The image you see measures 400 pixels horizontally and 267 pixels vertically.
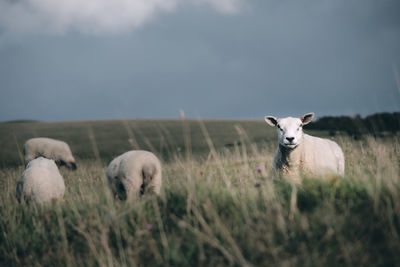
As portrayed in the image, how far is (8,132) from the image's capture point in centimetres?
2886

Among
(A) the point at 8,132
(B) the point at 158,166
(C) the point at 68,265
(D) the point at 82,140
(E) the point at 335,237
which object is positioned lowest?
(C) the point at 68,265

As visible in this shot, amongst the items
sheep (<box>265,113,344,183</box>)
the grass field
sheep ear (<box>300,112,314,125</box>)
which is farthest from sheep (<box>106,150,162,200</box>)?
sheep ear (<box>300,112,314,125</box>)

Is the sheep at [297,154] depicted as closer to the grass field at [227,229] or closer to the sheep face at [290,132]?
the sheep face at [290,132]

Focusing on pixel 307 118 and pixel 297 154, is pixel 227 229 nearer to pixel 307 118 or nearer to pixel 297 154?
pixel 297 154

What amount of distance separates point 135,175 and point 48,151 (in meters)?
10.2

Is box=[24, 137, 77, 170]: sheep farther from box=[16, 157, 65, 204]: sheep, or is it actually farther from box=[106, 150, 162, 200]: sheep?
box=[106, 150, 162, 200]: sheep

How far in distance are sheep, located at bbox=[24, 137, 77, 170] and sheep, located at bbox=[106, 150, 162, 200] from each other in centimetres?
940

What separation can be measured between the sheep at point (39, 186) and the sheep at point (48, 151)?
7.78m

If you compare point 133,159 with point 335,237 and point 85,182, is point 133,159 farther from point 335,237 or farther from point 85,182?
point 85,182

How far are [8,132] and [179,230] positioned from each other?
3311cm

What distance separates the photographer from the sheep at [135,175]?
4746mm

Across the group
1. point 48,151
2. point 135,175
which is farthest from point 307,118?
point 48,151

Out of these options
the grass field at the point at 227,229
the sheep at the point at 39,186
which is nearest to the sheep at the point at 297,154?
the grass field at the point at 227,229

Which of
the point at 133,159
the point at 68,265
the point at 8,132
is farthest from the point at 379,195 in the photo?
the point at 8,132
